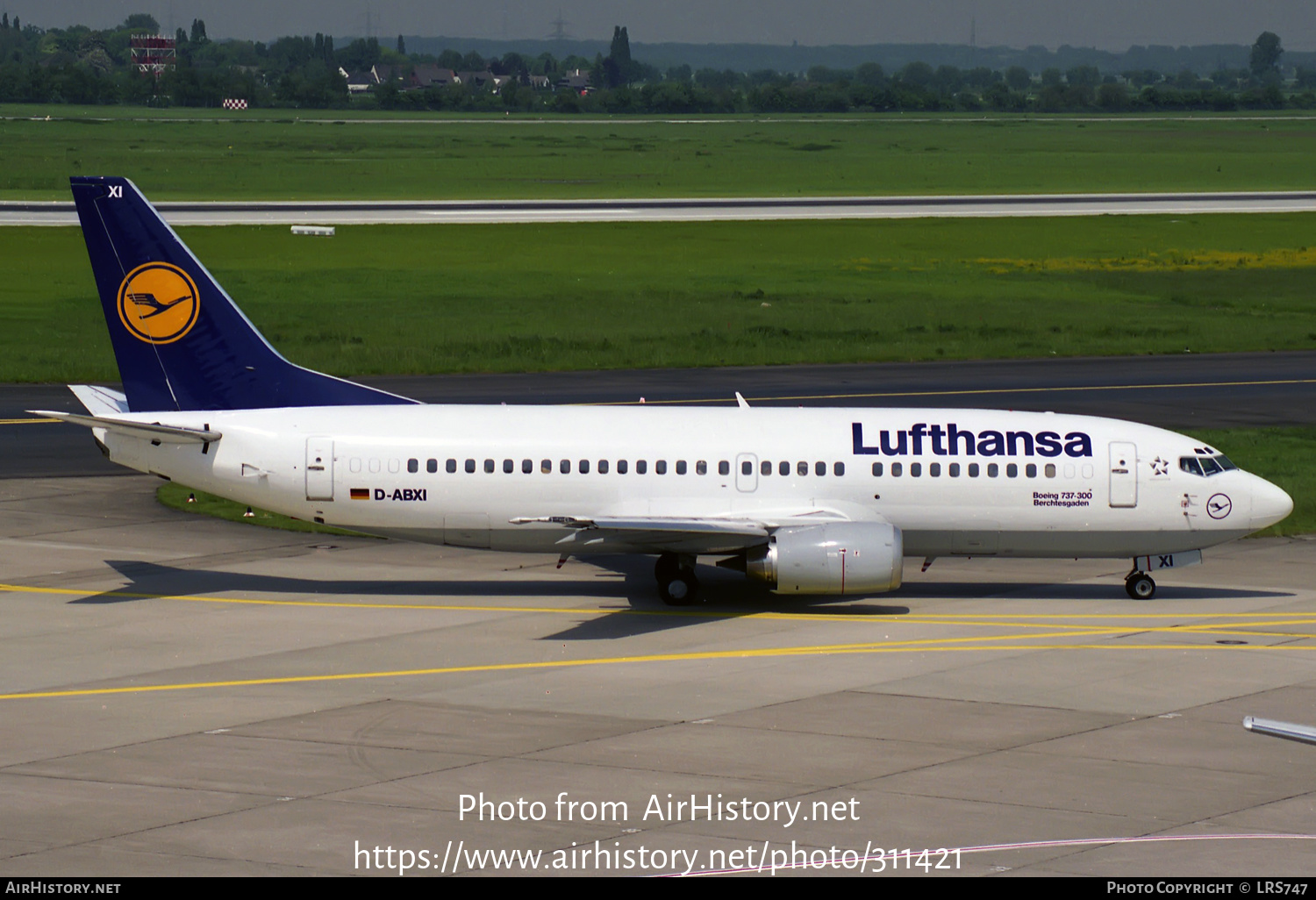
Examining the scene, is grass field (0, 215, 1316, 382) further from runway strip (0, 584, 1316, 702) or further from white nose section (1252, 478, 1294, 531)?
white nose section (1252, 478, 1294, 531)

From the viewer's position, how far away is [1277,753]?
26719 mm

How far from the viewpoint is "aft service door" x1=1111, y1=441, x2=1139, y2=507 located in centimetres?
3844

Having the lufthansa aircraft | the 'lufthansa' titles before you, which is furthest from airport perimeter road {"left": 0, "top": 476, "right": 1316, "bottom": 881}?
the 'lufthansa' titles

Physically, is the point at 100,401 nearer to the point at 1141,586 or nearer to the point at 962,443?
the point at 962,443

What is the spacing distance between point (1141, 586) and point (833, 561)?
28.1 ft

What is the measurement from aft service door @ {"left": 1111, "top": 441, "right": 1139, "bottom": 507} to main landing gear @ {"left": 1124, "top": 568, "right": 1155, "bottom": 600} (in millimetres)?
2169

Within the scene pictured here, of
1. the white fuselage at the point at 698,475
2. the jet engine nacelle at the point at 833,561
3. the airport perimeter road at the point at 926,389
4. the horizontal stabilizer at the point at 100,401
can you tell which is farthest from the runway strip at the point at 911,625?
the airport perimeter road at the point at 926,389

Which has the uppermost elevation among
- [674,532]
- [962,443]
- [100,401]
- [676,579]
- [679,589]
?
[100,401]

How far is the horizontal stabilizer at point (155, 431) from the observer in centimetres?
3672

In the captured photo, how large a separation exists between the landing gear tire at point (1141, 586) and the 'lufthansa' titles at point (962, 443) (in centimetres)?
338

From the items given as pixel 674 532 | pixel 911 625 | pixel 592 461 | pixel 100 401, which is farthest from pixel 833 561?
pixel 100 401

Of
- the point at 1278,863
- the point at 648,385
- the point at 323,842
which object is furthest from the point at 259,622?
the point at 648,385

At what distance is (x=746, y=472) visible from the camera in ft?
124

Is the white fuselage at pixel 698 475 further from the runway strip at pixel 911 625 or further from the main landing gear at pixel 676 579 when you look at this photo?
the runway strip at pixel 911 625
